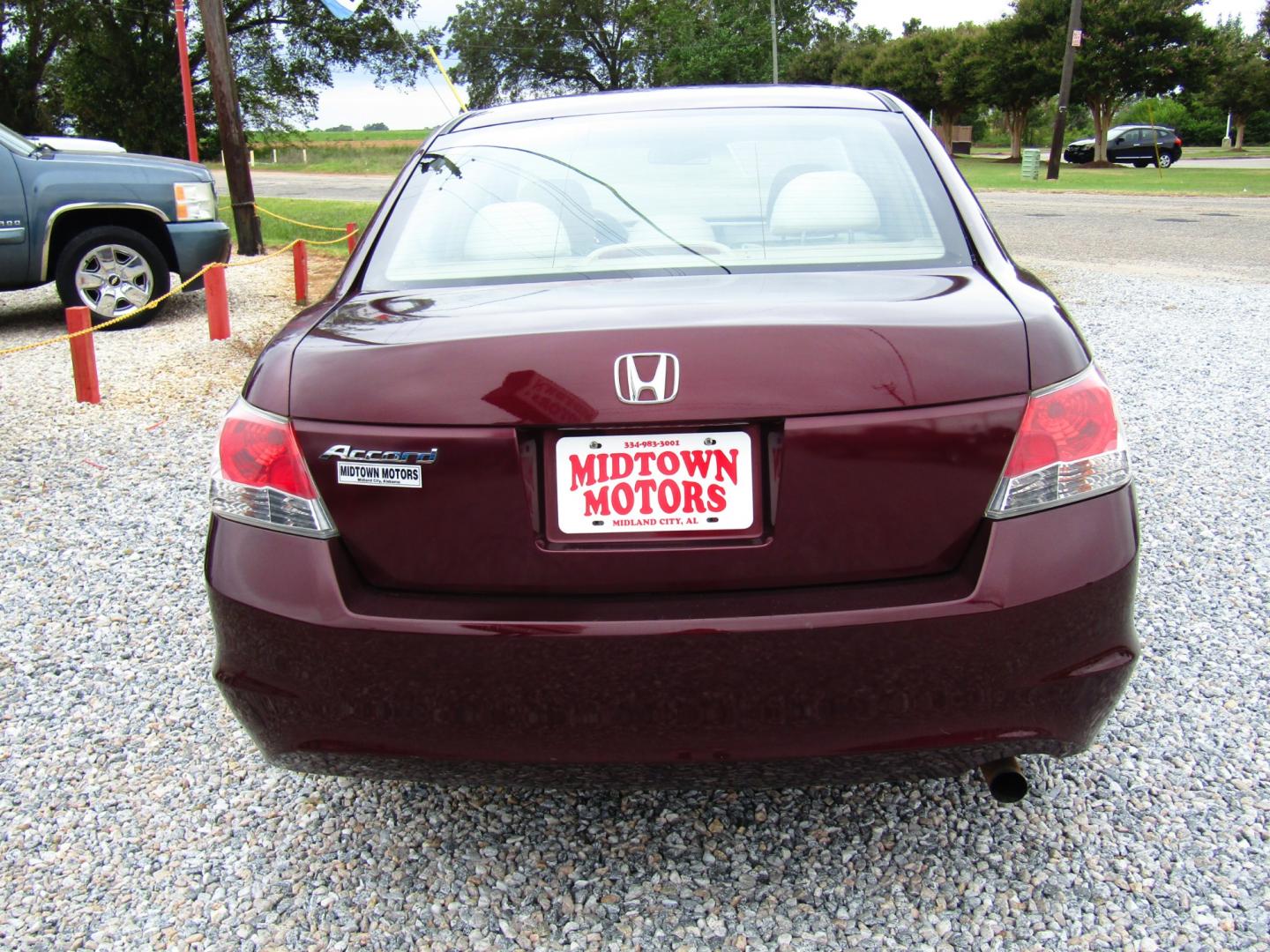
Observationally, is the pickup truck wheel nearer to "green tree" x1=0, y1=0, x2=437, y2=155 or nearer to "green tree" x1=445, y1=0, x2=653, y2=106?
"green tree" x1=0, y1=0, x2=437, y2=155

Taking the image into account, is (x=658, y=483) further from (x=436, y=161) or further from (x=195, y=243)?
(x=195, y=243)

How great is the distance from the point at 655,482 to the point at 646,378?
6.7 inches

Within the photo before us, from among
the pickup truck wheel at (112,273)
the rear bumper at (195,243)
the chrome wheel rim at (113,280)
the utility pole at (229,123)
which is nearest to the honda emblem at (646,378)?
the pickup truck wheel at (112,273)

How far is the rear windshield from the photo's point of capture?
237cm

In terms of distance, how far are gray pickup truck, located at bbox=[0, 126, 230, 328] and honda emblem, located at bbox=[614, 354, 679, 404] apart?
27.4 feet

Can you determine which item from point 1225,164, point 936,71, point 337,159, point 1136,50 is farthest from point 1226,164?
point 337,159

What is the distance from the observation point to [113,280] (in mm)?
9180

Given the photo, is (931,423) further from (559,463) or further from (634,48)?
(634,48)

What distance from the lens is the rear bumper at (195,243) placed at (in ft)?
30.5

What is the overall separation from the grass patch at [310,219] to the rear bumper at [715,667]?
11.7 meters

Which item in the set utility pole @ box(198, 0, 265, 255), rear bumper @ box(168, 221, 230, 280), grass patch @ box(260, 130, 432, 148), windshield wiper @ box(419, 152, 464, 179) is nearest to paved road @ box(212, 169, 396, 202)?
utility pole @ box(198, 0, 265, 255)

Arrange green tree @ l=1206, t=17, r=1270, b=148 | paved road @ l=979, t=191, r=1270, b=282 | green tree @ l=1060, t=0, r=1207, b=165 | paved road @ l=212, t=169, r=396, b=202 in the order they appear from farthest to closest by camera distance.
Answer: green tree @ l=1206, t=17, r=1270, b=148 → green tree @ l=1060, t=0, r=1207, b=165 → paved road @ l=212, t=169, r=396, b=202 → paved road @ l=979, t=191, r=1270, b=282

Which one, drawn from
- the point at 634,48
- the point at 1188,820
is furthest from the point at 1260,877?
the point at 634,48

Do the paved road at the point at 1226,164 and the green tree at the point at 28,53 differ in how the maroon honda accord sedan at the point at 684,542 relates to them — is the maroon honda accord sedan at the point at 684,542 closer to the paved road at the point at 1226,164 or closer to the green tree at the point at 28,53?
the green tree at the point at 28,53
